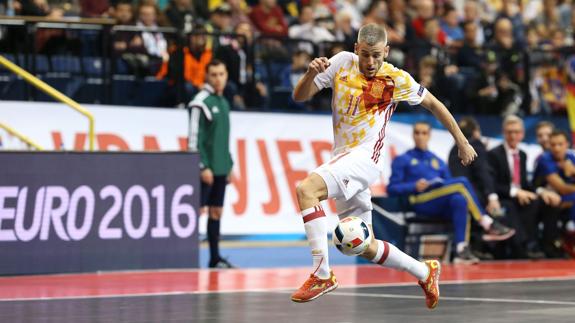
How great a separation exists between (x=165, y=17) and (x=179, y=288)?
7.13m

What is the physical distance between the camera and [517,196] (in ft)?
56.9

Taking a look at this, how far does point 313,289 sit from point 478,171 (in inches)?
306

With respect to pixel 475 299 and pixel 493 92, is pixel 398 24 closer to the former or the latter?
pixel 493 92

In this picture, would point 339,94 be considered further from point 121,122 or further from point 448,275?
point 121,122

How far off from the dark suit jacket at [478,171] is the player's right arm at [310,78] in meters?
6.96

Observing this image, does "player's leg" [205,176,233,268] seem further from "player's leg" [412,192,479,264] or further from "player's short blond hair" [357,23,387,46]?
"player's short blond hair" [357,23,387,46]

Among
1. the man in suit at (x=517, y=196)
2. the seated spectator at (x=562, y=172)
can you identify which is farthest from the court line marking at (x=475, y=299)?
the seated spectator at (x=562, y=172)

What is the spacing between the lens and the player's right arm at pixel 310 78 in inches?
388

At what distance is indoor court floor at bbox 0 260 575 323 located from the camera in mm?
9523

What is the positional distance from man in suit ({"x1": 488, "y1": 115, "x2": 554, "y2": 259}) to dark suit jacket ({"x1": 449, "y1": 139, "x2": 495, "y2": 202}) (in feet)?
0.89

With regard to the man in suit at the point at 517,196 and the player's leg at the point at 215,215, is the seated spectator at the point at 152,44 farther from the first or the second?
the man in suit at the point at 517,196

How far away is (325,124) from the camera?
1912 cm

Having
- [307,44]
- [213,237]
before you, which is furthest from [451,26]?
[213,237]

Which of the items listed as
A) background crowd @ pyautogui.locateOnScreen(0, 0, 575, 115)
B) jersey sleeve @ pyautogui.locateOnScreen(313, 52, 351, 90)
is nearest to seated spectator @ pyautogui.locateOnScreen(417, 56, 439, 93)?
background crowd @ pyautogui.locateOnScreen(0, 0, 575, 115)
